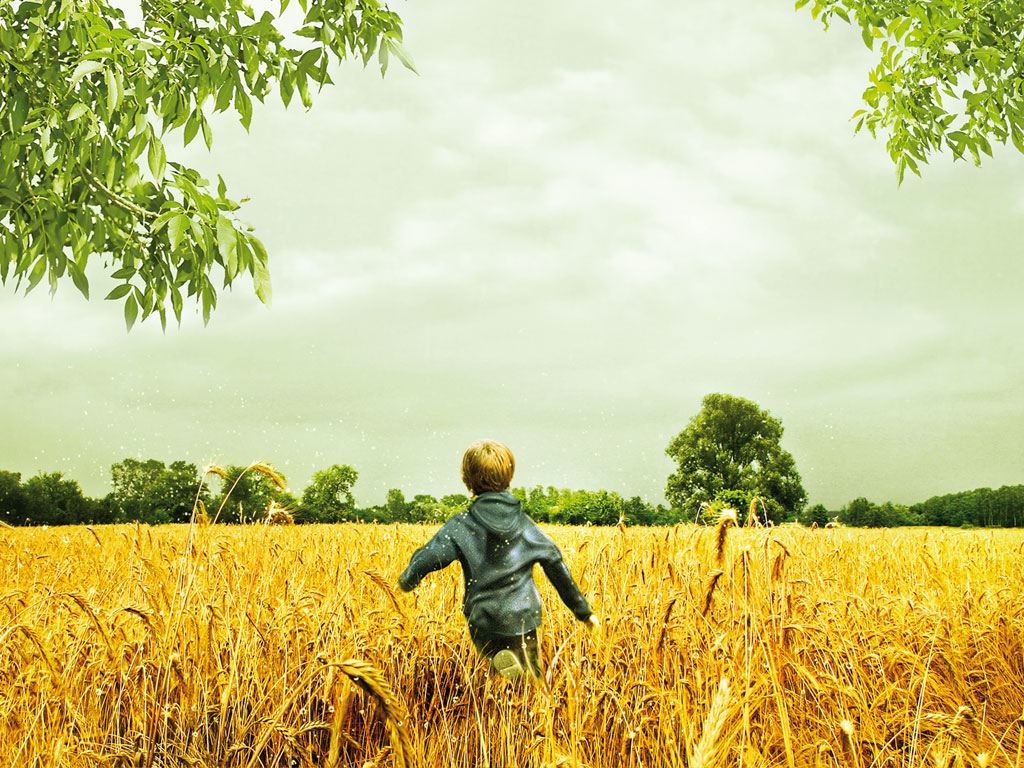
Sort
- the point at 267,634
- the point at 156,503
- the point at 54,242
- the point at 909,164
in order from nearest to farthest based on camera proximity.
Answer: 1. the point at 267,634
2. the point at 54,242
3. the point at 909,164
4. the point at 156,503

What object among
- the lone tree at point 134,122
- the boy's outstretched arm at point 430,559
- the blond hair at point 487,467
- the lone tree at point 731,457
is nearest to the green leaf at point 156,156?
the lone tree at point 134,122

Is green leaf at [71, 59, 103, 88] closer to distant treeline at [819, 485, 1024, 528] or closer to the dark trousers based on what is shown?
the dark trousers

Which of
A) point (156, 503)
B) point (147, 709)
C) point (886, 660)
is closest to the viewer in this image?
point (147, 709)

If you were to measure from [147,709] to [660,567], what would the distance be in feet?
8.64

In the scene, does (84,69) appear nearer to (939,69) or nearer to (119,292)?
(119,292)

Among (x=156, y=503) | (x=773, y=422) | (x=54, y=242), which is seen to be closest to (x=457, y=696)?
(x=54, y=242)

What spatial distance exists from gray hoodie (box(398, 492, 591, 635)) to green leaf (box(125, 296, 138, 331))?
2.94 meters

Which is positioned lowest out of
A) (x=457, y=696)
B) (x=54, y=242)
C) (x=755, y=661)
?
(x=457, y=696)

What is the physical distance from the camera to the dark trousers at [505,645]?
328 centimetres

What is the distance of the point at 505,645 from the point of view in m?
3.31

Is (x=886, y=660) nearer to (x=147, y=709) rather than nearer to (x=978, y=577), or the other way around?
(x=978, y=577)

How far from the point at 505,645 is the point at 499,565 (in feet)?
1.19

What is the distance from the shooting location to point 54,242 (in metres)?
4.98

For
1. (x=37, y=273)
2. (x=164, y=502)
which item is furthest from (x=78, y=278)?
(x=164, y=502)
